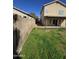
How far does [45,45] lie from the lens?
187 centimetres

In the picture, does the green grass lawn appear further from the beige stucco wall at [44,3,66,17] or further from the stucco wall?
the beige stucco wall at [44,3,66,17]

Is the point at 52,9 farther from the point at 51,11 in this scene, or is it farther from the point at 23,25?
the point at 23,25

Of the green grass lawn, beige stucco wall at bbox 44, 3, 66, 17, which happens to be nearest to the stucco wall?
the green grass lawn

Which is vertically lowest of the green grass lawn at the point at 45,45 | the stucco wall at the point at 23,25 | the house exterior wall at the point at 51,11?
the green grass lawn at the point at 45,45

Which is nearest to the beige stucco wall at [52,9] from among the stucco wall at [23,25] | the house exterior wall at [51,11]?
the house exterior wall at [51,11]

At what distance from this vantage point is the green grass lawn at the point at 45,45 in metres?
1.85

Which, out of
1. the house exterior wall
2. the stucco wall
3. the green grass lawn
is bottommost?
the green grass lawn

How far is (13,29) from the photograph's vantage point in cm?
180

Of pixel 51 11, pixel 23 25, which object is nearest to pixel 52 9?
pixel 51 11

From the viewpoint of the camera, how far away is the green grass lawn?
1.85 m

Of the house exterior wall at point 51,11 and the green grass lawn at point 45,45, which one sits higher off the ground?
the house exterior wall at point 51,11

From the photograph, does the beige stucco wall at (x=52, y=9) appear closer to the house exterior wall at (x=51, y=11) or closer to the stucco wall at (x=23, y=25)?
the house exterior wall at (x=51, y=11)

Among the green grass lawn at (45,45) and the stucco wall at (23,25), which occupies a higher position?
the stucco wall at (23,25)
